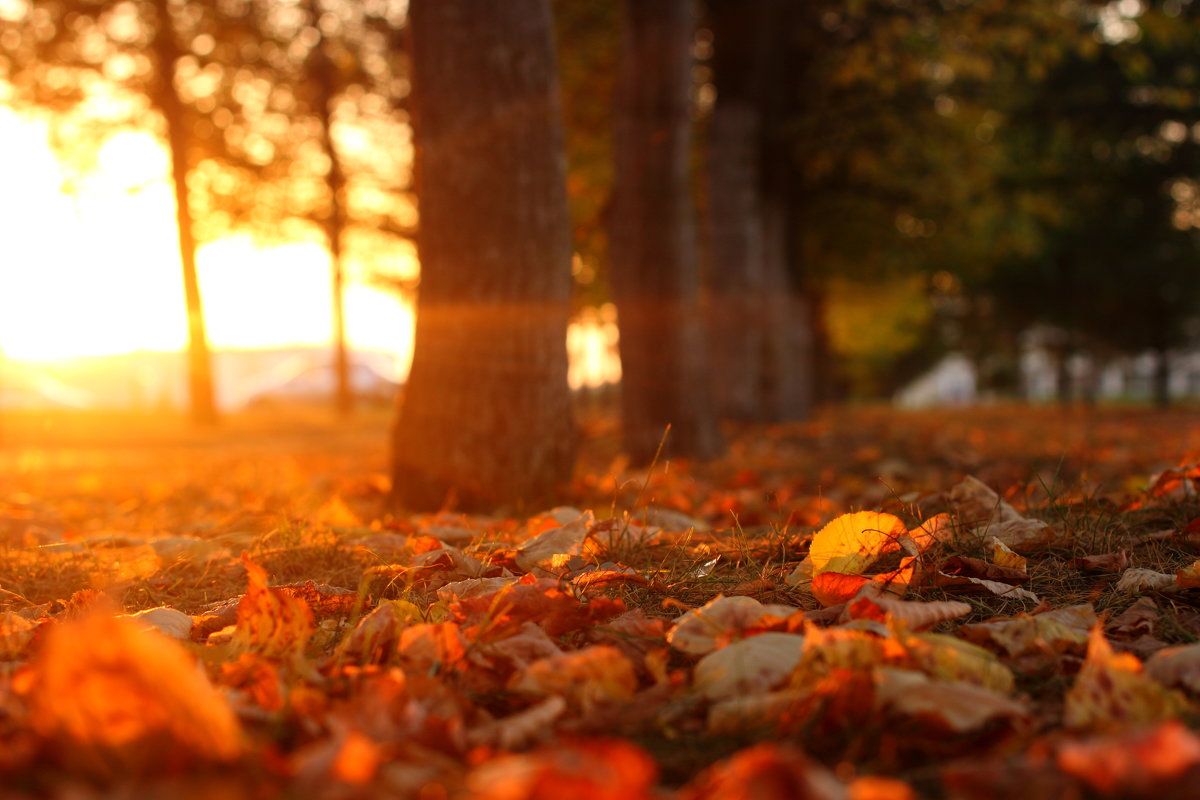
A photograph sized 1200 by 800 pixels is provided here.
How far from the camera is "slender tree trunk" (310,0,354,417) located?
56.0ft

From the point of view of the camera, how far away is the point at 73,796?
41.4 inches

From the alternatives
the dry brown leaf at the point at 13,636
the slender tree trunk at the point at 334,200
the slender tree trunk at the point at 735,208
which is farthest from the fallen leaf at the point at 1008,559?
the slender tree trunk at the point at 334,200

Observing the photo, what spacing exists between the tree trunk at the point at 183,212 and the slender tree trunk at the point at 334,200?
8.35ft

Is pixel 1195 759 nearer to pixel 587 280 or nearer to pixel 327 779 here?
pixel 327 779

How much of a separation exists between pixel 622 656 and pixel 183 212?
48.8ft

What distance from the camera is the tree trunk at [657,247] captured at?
21.5 feet

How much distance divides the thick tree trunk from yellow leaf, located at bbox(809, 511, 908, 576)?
2112mm

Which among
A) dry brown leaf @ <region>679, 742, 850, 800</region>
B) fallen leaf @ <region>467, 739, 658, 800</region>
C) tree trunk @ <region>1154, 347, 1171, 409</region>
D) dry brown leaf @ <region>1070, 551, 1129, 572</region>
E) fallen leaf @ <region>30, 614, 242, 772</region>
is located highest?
fallen leaf @ <region>30, 614, 242, 772</region>

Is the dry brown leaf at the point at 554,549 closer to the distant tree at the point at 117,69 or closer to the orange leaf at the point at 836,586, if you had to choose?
the orange leaf at the point at 836,586

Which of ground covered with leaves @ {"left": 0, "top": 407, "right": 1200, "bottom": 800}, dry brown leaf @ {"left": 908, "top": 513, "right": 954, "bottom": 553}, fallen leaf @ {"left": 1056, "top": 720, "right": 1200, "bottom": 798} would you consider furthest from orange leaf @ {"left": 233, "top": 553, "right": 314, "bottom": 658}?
dry brown leaf @ {"left": 908, "top": 513, "right": 954, "bottom": 553}

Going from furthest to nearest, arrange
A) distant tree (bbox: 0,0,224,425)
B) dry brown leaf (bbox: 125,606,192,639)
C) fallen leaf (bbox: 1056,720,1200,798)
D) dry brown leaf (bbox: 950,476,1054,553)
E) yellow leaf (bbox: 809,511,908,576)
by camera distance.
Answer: distant tree (bbox: 0,0,224,425)
dry brown leaf (bbox: 950,476,1054,553)
yellow leaf (bbox: 809,511,908,576)
dry brown leaf (bbox: 125,606,192,639)
fallen leaf (bbox: 1056,720,1200,798)

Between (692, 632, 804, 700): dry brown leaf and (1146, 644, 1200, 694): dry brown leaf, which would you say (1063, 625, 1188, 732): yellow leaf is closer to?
(1146, 644, 1200, 694): dry brown leaf

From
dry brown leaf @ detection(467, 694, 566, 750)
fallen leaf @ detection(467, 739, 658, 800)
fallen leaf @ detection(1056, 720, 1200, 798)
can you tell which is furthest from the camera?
dry brown leaf @ detection(467, 694, 566, 750)

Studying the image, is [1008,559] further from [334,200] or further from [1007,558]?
[334,200]
